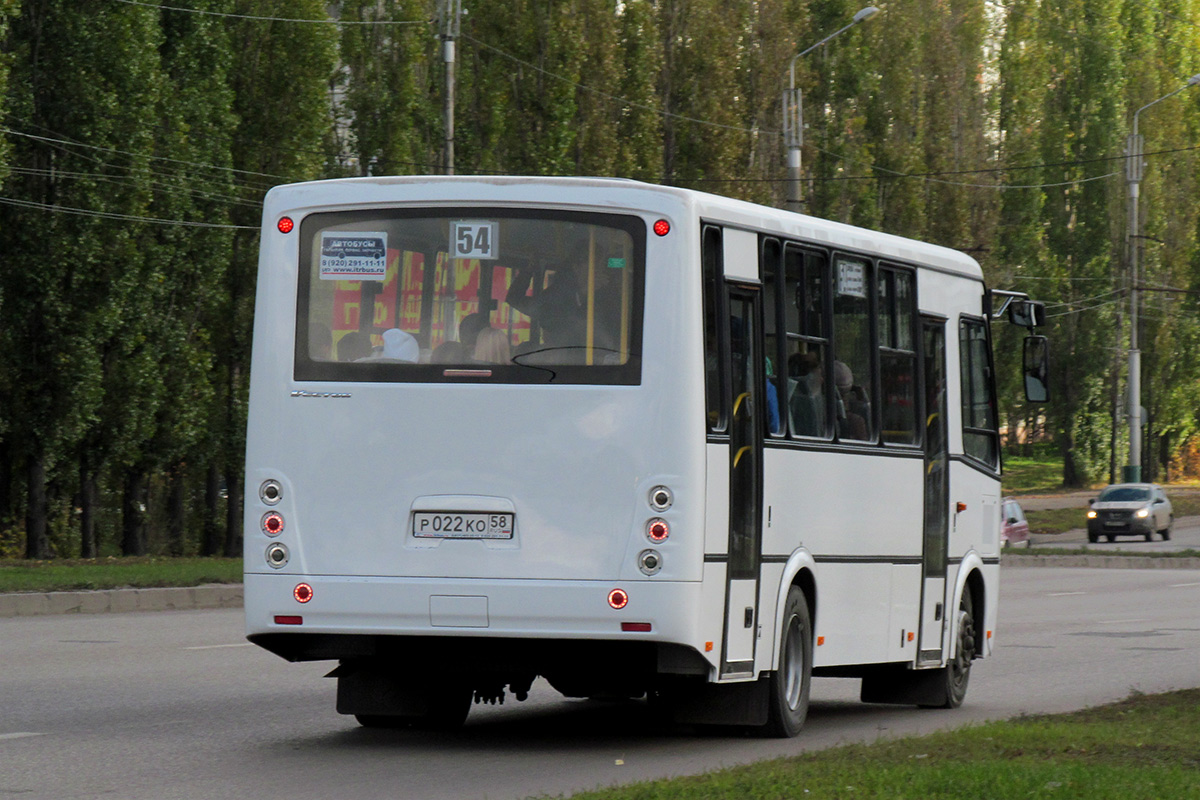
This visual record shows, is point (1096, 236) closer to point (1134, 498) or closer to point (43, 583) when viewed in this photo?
point (1134, 498)

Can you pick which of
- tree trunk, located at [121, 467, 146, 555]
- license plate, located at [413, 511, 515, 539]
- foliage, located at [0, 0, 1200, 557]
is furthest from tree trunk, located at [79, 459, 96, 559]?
license plate, located at [413, 511, 515, 539]

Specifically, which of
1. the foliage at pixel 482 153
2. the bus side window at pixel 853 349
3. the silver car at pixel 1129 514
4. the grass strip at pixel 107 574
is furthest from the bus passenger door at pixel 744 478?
the silver car at pixel 1129 514

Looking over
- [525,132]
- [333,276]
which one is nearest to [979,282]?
[333,276]

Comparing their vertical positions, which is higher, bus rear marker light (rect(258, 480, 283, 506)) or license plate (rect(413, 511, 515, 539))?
bus rear marker light (rect(258, 480, 283, 506))

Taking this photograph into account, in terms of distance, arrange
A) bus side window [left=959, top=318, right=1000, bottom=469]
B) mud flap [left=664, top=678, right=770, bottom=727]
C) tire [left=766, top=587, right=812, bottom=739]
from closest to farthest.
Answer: mud flap [left=664, top=678, right=770, bottom=727]
tire [left=766, top=587, right=812, bottom=739]
bus side window [left=959, top=318, right=1000, bottom=469]

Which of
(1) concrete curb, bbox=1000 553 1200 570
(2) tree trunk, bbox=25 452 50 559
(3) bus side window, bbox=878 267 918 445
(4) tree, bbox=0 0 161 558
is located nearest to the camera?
(3) bus side window, bbox=878 267 918 445

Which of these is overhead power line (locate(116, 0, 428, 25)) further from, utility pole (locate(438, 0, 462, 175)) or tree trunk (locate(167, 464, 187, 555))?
tree trunk (locate(167, 464, 187, 555))

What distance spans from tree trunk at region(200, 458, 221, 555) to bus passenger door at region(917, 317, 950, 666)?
25485mm

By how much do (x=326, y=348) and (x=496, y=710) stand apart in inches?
133

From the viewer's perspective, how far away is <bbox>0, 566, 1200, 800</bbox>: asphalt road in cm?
886

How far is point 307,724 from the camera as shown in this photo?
11.2 m

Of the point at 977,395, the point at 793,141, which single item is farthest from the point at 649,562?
the point at 793,141

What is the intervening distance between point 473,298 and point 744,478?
164cm

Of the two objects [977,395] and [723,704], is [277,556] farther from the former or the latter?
[977,395]
